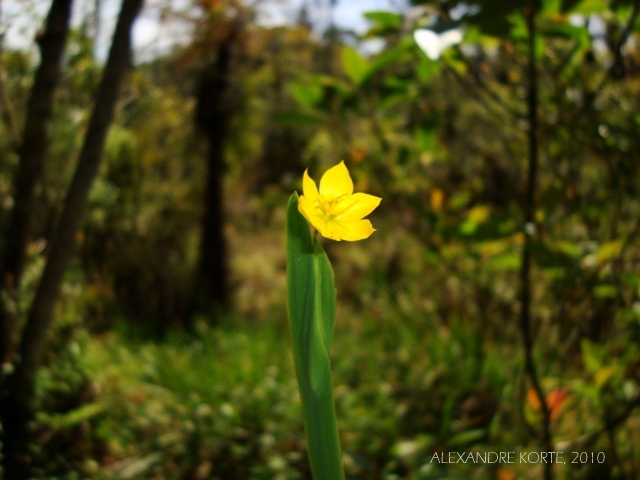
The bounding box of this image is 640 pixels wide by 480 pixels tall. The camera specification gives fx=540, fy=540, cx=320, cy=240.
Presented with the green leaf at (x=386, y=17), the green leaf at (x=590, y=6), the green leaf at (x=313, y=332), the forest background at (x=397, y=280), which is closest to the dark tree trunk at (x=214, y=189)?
the forest background at (x=397, y=280)

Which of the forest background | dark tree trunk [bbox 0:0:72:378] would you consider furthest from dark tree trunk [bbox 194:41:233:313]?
dark tree trunk [bbox 0:0:72:378]

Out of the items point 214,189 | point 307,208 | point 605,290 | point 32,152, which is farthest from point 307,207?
point 214,189

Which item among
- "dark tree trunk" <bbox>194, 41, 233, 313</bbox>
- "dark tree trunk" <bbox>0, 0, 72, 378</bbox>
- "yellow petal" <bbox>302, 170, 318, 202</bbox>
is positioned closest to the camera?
"yellow petal" <bbox>302, 170, 318, 202</bbox>

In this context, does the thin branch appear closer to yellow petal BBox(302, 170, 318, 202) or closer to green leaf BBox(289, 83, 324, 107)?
green leaf BBox(289, 83, 324, 107)

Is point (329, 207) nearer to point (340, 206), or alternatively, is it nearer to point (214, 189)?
point (340, 206)

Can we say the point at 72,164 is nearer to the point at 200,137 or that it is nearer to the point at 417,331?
the point at 417,331

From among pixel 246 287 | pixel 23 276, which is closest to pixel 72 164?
pixel 23 276
